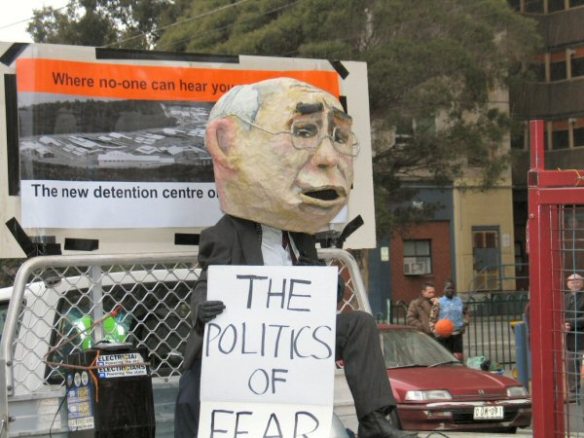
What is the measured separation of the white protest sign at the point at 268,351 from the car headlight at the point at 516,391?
817 centimetres

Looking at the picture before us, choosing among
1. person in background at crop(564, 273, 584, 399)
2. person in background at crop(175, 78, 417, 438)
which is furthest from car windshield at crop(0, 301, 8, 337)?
person in background at crop(564, 273, 584, 399)

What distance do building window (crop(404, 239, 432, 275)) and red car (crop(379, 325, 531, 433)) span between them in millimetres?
23978

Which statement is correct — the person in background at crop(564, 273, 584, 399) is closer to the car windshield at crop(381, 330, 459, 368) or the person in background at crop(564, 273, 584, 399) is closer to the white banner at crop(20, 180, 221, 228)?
the white banner at crop(20, 180, 221, 228)

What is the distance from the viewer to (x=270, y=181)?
4727mm

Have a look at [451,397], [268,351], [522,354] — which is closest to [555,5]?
[522,354]

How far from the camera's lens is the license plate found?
11.9 m

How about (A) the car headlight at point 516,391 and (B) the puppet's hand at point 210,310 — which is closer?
(B) the puppet's hand at point 210,310

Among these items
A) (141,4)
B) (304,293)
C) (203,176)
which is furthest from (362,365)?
(141,4)

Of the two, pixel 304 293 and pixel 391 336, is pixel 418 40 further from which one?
pixel 304 293

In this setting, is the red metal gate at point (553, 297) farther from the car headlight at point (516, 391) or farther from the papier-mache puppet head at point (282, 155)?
the car headlight at point (516, 391)

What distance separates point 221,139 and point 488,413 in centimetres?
782

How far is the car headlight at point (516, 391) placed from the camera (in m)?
12.2

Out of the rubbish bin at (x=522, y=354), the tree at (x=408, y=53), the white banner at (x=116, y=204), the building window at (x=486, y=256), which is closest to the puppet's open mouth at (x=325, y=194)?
the white banner at (x=116, y=204)

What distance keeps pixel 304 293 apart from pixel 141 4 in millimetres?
33450
